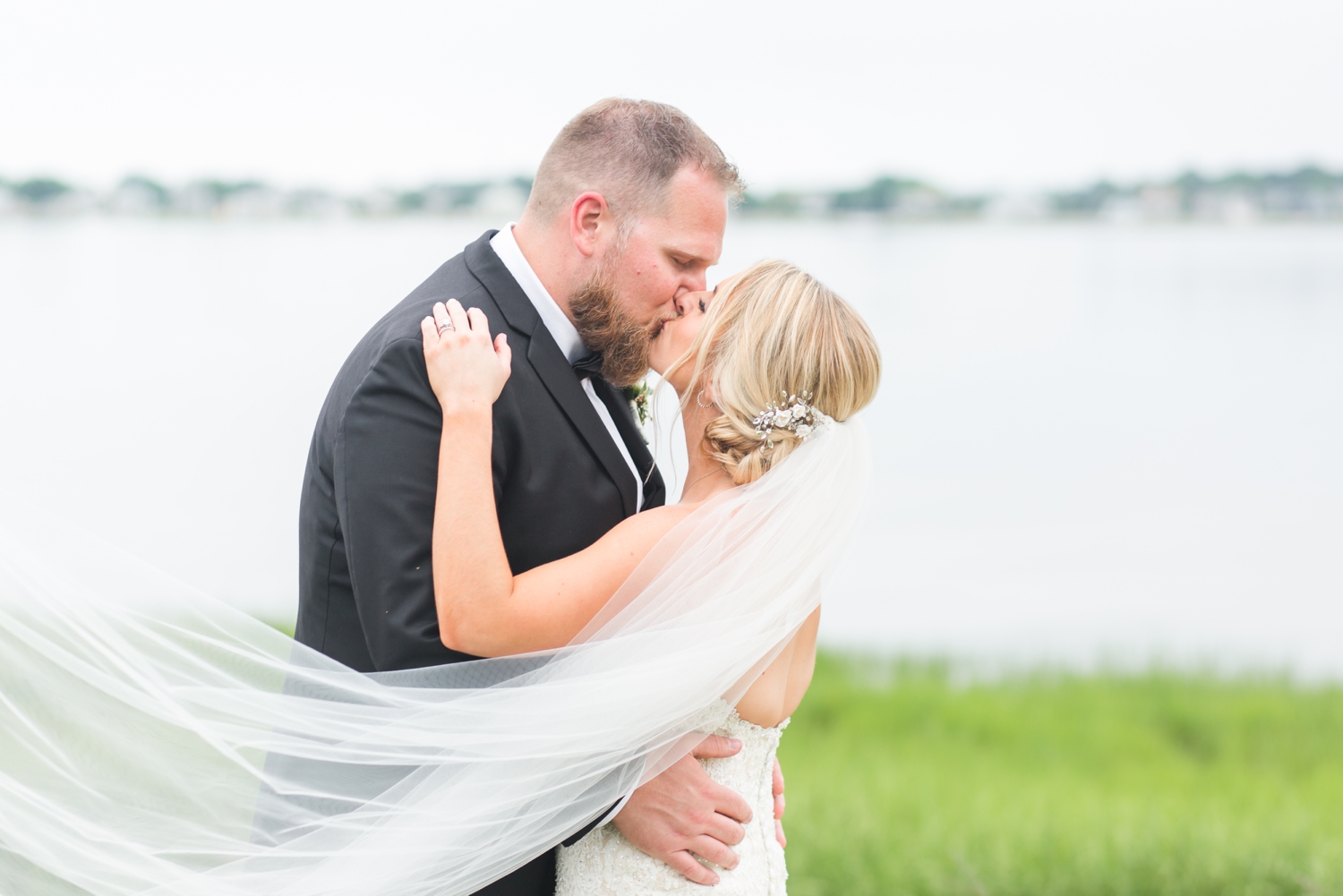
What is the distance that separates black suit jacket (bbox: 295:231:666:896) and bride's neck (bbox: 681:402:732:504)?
0.49 ft

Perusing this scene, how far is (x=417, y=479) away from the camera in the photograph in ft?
6.95

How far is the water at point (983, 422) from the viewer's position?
9.91 meters

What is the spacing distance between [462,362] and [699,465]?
26.2 inches

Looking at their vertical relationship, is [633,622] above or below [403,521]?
below

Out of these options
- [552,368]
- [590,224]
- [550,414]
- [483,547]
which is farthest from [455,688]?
[590,224]

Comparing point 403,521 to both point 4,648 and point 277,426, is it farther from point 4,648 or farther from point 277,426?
point 277,426

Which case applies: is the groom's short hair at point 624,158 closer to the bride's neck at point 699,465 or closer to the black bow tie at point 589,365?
Result: the black bow tie at point 589,365

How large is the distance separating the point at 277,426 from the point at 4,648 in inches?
360

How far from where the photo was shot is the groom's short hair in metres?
2.68

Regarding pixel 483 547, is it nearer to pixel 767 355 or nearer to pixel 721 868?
pixel 767 355

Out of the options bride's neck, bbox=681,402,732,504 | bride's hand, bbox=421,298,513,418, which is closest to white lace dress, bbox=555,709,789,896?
bride's neck, bbox=681,402,732,504

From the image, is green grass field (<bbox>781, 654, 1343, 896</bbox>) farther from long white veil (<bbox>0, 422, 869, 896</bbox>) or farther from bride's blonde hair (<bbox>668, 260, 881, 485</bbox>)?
bride's blonde hair (<bbox>668, 260, 881, 485</bbox>)

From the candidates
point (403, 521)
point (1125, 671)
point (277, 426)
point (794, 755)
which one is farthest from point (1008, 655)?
point (403, 521)

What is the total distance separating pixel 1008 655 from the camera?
30.8 feet
